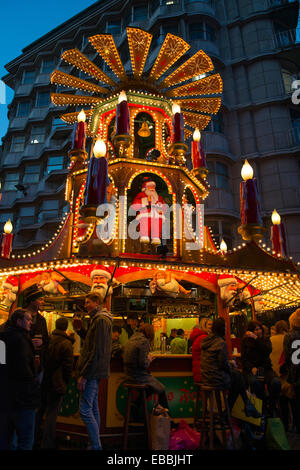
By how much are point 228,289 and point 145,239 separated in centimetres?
235

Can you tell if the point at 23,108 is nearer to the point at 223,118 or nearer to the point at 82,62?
the point at 223,118

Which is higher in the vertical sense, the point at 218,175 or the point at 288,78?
the point at 288,78

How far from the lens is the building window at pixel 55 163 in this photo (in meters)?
27.4

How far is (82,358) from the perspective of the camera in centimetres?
460

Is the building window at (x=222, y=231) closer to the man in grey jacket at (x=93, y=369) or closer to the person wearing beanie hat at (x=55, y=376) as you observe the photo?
the person wearing beanie hat at (x=55, y=376)

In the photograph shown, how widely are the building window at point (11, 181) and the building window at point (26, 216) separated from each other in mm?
2843

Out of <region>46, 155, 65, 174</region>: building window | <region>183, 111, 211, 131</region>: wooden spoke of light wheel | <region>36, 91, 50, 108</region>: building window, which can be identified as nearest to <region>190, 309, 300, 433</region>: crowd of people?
<region>183, 111, 211, 131</region>: wooden spoke of light wheel

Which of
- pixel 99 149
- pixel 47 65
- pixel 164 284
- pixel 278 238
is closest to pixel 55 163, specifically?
pixel 47 65

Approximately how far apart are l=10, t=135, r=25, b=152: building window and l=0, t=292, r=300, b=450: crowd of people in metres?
28.8

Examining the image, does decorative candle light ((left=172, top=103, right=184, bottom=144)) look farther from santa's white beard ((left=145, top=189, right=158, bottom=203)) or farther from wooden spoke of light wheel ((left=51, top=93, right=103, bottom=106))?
wooden spoke of light wheel ((left=51, top=93, right=103, bottom=106))

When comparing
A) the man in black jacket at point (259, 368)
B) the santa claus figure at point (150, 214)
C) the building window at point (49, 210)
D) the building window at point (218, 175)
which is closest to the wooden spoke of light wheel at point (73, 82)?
the santa claus figure at point (150, 214)

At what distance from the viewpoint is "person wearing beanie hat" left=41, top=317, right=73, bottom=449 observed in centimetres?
496

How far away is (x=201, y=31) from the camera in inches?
874
